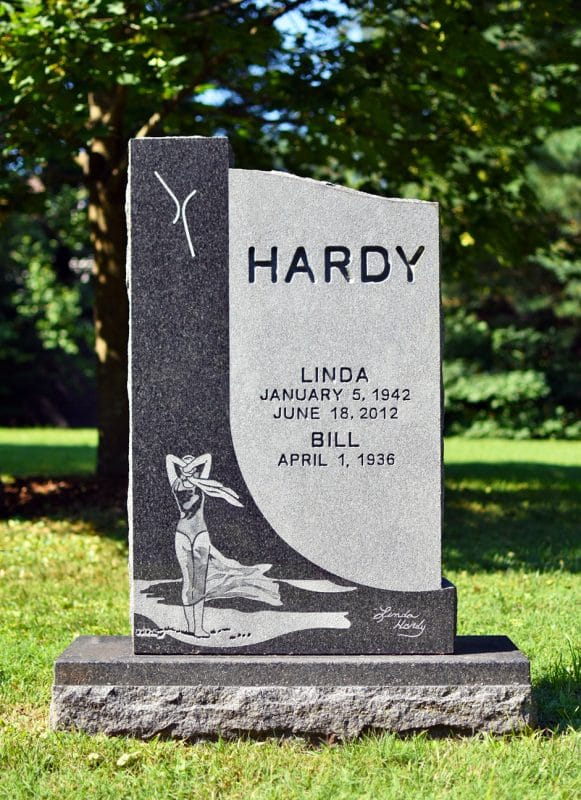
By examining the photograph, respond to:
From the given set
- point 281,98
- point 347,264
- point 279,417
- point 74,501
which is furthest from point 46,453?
point 347,264

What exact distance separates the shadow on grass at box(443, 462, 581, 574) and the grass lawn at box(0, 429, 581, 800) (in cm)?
3

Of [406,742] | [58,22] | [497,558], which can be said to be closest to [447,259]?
[497,558]

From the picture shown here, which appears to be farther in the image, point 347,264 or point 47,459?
point 47,459

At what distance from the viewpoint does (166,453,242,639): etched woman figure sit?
13.3 ft

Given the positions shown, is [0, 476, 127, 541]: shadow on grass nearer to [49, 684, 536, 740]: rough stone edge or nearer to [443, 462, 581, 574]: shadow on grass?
[443, 462, 581, 574]: shadow on grass

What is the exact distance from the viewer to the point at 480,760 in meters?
3.62

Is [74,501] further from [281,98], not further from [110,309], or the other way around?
[281,98]

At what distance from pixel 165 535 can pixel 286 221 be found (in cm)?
142

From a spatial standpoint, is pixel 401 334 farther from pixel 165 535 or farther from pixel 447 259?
pixel 447 259

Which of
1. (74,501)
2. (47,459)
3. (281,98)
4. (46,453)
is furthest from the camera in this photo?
(46,453)

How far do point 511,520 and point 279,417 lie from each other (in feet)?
19.6

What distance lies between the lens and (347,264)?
4.11 metres
